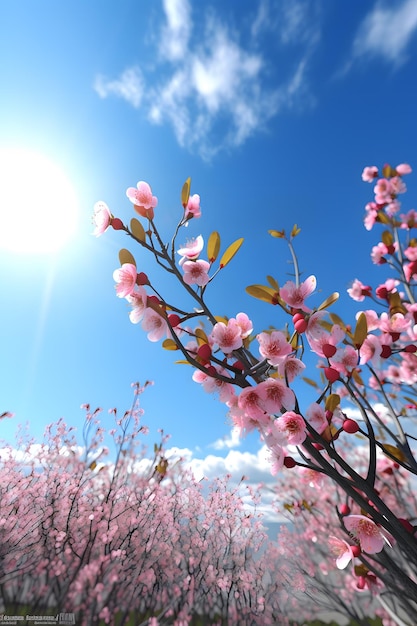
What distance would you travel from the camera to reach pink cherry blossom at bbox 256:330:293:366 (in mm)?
1276

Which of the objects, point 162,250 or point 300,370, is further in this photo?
point 162,250

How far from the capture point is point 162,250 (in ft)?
4.90

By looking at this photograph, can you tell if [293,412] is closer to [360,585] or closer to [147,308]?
[147,308]

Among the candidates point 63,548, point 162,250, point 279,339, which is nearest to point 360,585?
point 279,339

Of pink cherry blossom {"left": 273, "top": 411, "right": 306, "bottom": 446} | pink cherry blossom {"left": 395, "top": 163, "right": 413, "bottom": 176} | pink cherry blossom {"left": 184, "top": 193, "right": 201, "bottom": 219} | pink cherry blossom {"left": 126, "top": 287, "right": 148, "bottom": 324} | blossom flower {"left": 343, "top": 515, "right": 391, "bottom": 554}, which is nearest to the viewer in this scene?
pink cherry blossom {"left": 273, "top": 411, "right": 306, "bottom": 446}

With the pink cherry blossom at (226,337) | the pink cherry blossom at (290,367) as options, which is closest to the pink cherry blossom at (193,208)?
the pink cherry blossom at (226,337)

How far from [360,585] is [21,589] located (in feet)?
14.0

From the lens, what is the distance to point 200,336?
56.7 inches

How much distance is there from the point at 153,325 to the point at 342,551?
1453 mm

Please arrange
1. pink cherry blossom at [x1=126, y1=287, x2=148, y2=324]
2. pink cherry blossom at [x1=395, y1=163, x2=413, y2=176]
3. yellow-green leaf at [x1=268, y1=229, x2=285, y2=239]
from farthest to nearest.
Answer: pink cherry blossom at [x1=395, y1=163, x2=413, y2=176], yellow-green leaf at [x1=268, y1=229, x2=285, y2=239], pink cherry blossom at [x1=126, y1=287, x2=148, y2=324]

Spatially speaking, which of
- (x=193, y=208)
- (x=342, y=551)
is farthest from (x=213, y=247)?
(x=342, y=551)

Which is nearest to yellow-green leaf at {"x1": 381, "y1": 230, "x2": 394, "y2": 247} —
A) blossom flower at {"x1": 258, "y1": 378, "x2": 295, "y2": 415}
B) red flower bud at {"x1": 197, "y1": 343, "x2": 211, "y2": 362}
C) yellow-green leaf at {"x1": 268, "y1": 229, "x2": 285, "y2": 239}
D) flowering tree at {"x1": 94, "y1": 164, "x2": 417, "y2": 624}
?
yellow-green leaf at {"x1": 268, "y1": 229, "x2": 285, "y2": 239}

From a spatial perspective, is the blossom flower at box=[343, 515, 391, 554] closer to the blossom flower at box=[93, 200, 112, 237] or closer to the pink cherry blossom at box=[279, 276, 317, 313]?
the pink cherry blossom at box=[279, 276, 317, 313]

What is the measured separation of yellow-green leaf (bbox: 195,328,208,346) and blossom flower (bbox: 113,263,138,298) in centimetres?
35
